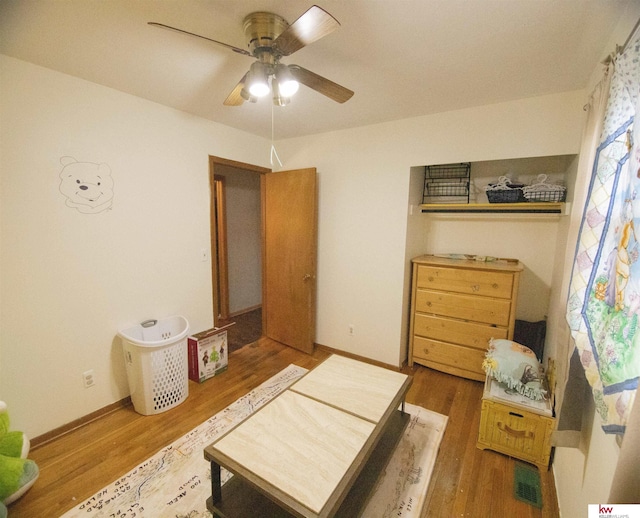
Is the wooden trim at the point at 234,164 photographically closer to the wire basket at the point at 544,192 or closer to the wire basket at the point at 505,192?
the wire basket at the point at 505,192

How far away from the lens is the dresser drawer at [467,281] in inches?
90.0

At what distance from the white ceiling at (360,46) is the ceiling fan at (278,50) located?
6cm

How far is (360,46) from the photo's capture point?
4.75 ft

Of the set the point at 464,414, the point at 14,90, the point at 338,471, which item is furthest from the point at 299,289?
the point at 14,90

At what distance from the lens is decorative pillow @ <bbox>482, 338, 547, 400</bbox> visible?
1.74 meters

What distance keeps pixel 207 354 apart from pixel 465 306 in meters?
2.36

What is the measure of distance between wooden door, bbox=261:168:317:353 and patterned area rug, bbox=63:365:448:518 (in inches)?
49.9

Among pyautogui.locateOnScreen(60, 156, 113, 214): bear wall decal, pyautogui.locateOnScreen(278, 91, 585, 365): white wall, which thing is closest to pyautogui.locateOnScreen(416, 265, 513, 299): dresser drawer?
pyautogui.locateOnScreen(278, 91, 585, 365): white wall

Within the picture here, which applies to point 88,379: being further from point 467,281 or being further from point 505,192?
point 505,192

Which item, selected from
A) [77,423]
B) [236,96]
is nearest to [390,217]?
[236,96]

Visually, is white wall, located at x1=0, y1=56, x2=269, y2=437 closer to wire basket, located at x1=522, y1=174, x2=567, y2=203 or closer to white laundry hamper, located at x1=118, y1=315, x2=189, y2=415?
white laundry hamper, located at x1=118, y1=315, x2=189, y2=415

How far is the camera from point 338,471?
1.12m

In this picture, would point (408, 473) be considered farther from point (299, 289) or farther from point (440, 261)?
point (299, 289)

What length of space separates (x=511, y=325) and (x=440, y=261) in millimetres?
755
